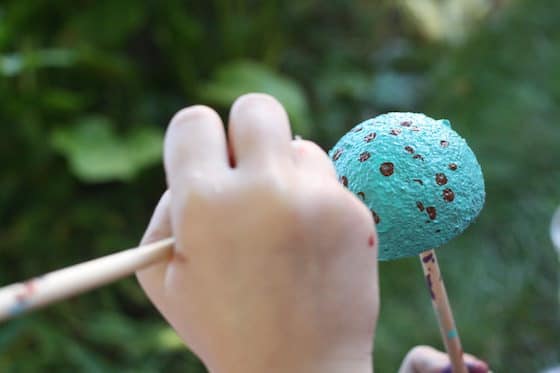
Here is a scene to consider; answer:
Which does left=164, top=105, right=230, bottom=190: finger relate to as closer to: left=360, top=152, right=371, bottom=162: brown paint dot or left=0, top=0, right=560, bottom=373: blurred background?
left=360, top=152, right=371, bottom=162: brown paint dot

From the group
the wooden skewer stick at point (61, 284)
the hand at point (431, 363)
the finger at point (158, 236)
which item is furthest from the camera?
the hand at point (431, 363)

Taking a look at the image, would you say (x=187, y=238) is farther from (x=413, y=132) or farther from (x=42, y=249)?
(x=42, y=249)

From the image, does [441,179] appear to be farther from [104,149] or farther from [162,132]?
[162,132]

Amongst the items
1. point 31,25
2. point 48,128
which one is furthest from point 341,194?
point 31,25

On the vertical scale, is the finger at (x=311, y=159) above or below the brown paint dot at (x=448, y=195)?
above

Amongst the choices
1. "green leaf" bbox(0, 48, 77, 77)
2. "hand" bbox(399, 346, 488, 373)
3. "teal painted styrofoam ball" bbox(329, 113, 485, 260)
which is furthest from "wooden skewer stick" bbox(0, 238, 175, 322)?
"green leaf" bbox(0, 48, 77, 77)

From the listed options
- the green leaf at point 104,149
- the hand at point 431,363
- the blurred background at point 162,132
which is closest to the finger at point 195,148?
the hand at point 431,363

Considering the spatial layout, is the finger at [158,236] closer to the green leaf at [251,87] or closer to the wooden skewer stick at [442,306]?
the wooden skewer stick at [442,306]
